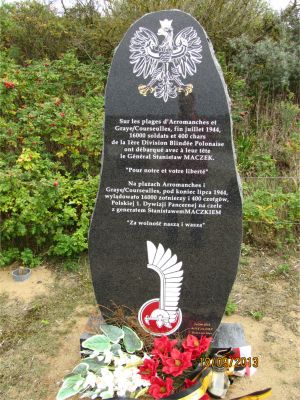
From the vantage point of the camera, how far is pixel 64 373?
2900 mm

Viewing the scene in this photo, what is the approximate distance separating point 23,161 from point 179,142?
7.49 feet

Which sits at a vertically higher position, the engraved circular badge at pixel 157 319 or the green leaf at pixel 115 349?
the engraved circular badge at pixel 157 319

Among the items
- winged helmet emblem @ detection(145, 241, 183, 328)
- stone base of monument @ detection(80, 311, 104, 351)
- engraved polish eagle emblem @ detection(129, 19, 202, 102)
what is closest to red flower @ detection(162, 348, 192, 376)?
winged helmet emblem @ detection(145, 241, 183, 328)

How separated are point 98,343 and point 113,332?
0.44 ft

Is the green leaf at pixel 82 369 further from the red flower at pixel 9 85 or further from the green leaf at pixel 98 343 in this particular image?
the red flower at pixel 9 85

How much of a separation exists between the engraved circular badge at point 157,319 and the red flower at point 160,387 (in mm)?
538

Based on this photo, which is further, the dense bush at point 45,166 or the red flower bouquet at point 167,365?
the dense bush at point 45,166

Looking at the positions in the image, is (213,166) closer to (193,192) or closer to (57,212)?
(193,192)

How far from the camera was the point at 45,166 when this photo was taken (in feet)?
14.5

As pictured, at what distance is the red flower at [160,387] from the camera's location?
2354 mm

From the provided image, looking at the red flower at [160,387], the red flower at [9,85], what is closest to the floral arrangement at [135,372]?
the red flower at [160,387]

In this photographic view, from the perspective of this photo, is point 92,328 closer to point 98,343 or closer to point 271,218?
point 98,343

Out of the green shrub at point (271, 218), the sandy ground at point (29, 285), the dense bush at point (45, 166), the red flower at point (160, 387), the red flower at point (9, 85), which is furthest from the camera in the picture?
the red flower at point (9, 85)
